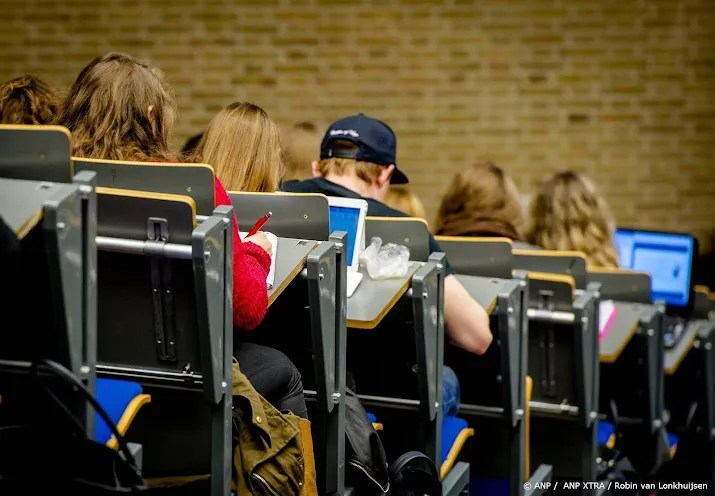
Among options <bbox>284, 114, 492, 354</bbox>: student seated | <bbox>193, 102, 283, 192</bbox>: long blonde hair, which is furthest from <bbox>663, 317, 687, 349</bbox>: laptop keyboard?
<bbox>193, 102, 283, 192</bbox>: long blonde hair

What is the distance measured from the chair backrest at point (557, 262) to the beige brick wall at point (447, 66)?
281 centimetres

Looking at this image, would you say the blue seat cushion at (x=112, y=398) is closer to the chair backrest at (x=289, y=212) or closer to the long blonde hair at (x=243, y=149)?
the chair backrest at (x=289, y=212)

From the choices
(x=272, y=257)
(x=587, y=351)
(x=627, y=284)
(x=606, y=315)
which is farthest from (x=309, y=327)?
(x=627, y=284)

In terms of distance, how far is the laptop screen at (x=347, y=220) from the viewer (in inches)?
124

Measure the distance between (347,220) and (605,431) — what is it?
5.77 ft

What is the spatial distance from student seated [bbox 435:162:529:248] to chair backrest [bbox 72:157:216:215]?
2.07m

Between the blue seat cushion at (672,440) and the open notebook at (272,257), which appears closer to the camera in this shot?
the open notebook at (272,257)

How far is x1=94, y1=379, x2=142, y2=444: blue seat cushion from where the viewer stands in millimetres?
2416

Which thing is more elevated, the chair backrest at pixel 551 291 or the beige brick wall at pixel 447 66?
the beige brick wall at pixel 447 66

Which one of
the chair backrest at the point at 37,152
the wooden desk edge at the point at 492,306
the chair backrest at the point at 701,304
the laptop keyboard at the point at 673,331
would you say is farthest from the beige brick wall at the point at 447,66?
the chair backrest at the point at 37,152

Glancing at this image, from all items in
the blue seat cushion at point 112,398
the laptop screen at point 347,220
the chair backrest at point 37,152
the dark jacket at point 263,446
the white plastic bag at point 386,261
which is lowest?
A: the dark jacket at point 263,446

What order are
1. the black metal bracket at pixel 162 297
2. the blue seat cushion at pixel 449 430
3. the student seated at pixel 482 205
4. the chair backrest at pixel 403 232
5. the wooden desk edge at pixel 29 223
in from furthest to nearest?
1. the student seated at pixel 482 205
2. the blue seat cushion at pixel 449 430
3. the chair backrest at pixel 403 232
4. the black metal bracket at pixel 162 297
5. the wooden desk edge at pixel 29 223

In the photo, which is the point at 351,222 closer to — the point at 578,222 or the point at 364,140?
the point at 364,140

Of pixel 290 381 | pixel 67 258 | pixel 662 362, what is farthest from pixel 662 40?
pixel 67 258
